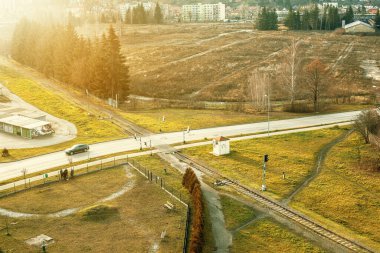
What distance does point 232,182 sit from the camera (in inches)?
1838

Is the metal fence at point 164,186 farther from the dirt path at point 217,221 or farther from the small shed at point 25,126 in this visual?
the small shed at point 25,126

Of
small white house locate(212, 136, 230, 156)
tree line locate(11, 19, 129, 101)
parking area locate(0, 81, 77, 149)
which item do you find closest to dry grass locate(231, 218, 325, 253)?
small white house locate(212, 136, 230, 156)

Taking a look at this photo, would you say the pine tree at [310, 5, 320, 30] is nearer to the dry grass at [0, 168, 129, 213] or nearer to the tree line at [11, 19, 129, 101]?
the tree line at [11, 19, 129, 101]

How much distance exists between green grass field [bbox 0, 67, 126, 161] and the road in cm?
267

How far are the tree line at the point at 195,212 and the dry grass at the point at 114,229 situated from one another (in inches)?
48.7

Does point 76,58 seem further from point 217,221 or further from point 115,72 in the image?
point 217,221

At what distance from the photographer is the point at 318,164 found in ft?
171

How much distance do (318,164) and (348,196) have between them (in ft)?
29.8

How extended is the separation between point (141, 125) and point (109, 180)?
73.3 feet

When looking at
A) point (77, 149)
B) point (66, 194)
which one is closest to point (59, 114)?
point (77, 149)

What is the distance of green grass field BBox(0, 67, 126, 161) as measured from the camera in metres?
59.8

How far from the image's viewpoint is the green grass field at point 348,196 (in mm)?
37594

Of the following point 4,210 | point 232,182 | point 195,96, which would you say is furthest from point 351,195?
point 195,96

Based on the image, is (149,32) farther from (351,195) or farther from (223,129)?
(351,195)
